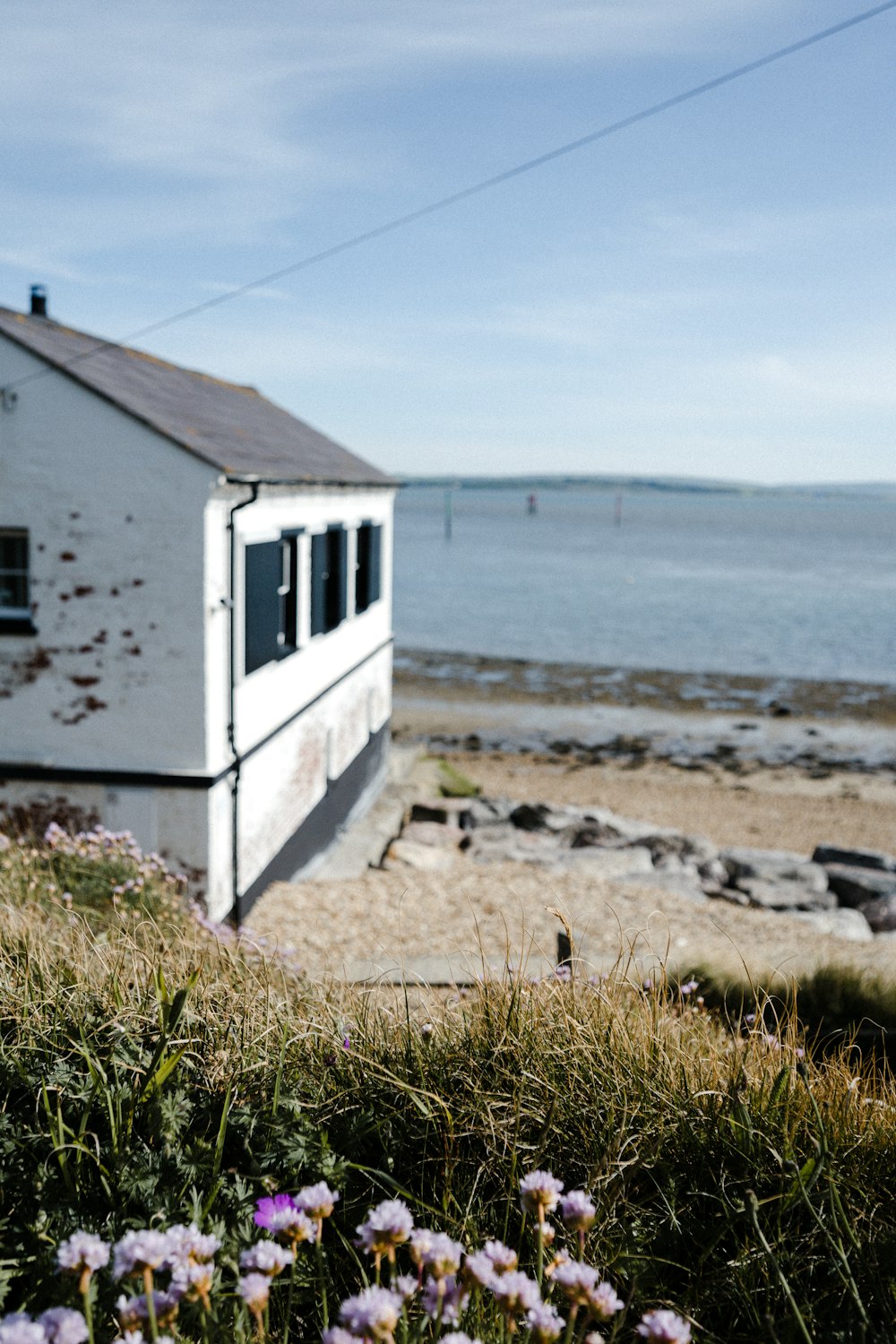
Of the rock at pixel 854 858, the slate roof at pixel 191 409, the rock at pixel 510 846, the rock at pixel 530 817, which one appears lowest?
the rock at pixel 854 858

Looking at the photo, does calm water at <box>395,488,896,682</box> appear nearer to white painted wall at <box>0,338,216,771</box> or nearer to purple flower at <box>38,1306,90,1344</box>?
white painted wall at <box>0,338,216,771</box>

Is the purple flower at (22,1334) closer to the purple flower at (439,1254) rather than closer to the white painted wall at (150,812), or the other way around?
the purple flower at (439,1254)

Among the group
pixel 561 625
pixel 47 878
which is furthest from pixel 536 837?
pixel 561 625

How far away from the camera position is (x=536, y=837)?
52.1 feet

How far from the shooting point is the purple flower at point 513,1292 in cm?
198

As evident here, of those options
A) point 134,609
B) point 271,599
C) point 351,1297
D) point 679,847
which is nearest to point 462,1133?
point 351,1297

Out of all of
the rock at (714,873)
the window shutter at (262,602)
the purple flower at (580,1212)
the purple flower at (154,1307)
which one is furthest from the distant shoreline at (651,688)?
the purple flower at (154,1307)

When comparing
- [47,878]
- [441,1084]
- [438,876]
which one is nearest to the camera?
[441,1084]

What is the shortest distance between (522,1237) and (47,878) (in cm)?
527

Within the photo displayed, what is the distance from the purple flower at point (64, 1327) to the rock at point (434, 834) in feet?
42.5

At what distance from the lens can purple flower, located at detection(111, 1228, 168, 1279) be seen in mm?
2016

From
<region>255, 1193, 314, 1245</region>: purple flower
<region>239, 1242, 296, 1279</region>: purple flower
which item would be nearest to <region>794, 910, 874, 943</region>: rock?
<region>255, 1193, 314, 1245</region>: purple flower

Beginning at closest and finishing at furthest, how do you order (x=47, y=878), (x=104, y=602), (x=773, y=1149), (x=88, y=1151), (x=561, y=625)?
1. (x=88, y=1151)
2. (x=773, y=1149)
3. (x=47, y=878)
4. (x=104, y=602)
5. (x=561, y=625)

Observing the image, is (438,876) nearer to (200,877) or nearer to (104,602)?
(200,877)
